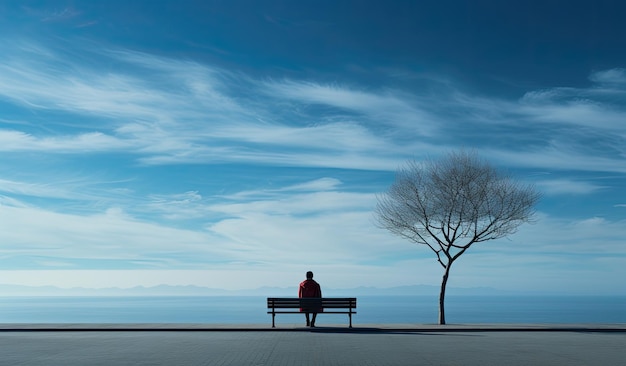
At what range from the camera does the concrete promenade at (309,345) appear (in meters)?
14.8

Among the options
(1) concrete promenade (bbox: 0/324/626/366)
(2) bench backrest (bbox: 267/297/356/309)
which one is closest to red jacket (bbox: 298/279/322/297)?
(2) bench backrest (bbox: 267/297/356/309)

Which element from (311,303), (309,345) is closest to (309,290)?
(311,303)

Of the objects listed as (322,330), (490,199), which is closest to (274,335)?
(322,330)

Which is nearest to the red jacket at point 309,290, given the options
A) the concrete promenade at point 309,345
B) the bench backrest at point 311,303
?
the bench backrest at point 311,303

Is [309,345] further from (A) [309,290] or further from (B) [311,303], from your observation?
(A) [309,290]

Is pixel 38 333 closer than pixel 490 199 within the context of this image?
Yes

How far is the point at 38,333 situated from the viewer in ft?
78.2

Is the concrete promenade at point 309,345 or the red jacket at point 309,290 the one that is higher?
the red jacket at point 309,290

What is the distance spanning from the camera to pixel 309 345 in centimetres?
1845

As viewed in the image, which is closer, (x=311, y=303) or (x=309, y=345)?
(x=309, y=345)

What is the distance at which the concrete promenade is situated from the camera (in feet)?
48.6

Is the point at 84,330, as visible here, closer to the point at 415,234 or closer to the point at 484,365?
the point at 415,234

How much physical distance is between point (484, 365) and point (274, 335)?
9859 millimetres

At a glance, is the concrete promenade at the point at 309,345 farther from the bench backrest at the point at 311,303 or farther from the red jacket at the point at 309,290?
the red jacket at the point at 309,290
